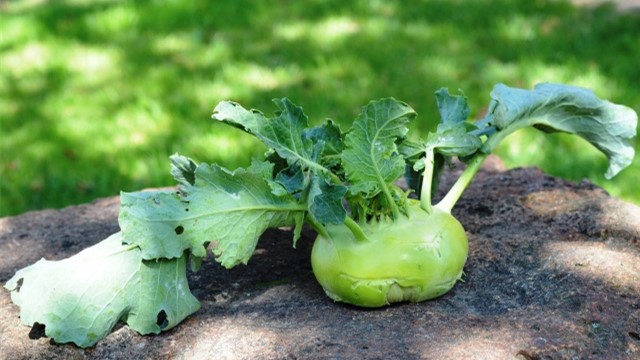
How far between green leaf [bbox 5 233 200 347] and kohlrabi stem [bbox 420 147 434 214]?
646 mm

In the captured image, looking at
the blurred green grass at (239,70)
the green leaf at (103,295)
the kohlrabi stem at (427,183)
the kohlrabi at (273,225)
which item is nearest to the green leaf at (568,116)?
the kohlrabi stem at (427,183)

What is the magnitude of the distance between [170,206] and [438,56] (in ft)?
12.0

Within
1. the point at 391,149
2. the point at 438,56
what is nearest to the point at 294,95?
the point at 438,56

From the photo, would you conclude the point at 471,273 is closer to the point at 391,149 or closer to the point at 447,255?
the point at 447,255

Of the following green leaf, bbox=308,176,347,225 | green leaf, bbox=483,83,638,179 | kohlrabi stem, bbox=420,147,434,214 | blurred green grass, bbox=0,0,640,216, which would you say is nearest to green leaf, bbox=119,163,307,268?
Result: green leaf, bbox=308,176,347,225

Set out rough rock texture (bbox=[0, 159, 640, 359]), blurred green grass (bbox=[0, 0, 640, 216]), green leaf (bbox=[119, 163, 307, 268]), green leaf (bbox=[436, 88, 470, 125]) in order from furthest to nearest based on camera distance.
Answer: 1. blurred green grass (bbox=[0, 0, 640, 216])
2. green leaf (bbox=[436, 88, 470, 125])
3. green leaf (bbox=[119, 163, 307, 268])
4. rough rock texture (bbox=[0, 159, 640, 359])

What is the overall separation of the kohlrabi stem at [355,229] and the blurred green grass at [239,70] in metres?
2.27

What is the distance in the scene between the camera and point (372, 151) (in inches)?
91.4

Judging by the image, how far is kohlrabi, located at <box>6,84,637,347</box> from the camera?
228cm

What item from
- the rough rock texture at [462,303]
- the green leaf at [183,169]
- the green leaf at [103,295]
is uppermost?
the green leaf at [183,169]

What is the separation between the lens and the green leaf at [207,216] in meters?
2.28

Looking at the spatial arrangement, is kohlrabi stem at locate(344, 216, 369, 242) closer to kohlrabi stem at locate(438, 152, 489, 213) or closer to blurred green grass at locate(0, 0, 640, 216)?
kohlrabi stem at locate(438, 152, 489, 213)

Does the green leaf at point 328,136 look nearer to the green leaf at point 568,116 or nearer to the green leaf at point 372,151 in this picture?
the green leaf at point 372,151

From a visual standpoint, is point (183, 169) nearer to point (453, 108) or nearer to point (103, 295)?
point (103, 295)
